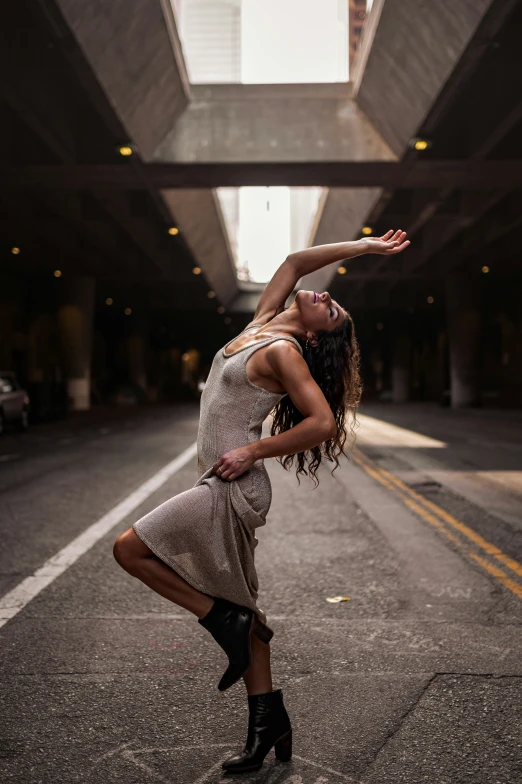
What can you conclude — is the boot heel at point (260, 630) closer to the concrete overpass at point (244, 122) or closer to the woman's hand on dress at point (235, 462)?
the woman's hand on dress at point (235, 462)

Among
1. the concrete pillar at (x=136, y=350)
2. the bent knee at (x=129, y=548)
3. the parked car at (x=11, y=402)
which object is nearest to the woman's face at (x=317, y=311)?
the bent knee at (x=129, y=548)

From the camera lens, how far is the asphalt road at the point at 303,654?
10.8ft

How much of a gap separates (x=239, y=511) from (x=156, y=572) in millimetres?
418

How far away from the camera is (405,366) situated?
240 ft

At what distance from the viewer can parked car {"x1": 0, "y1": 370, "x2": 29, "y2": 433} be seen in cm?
2464

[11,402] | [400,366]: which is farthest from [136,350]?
[11,402]

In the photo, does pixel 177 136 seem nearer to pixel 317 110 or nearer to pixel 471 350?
pixel 317 110

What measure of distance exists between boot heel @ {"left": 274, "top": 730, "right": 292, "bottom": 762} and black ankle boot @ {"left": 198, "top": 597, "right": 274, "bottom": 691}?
339 mm

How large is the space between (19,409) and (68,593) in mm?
21022

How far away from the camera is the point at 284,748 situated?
3.28 meters

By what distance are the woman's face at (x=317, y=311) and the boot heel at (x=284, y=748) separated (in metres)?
1.66

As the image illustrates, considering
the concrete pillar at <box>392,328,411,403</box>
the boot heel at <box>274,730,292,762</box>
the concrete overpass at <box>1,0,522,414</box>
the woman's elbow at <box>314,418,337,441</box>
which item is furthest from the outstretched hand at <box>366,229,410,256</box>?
the concrete pillar at <box>392,328,411,403</box>

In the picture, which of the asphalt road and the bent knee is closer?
the bent knee

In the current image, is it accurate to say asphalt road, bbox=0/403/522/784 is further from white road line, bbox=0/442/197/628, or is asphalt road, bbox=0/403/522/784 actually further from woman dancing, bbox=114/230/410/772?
woman dancing, bbox=114/230/410/772
